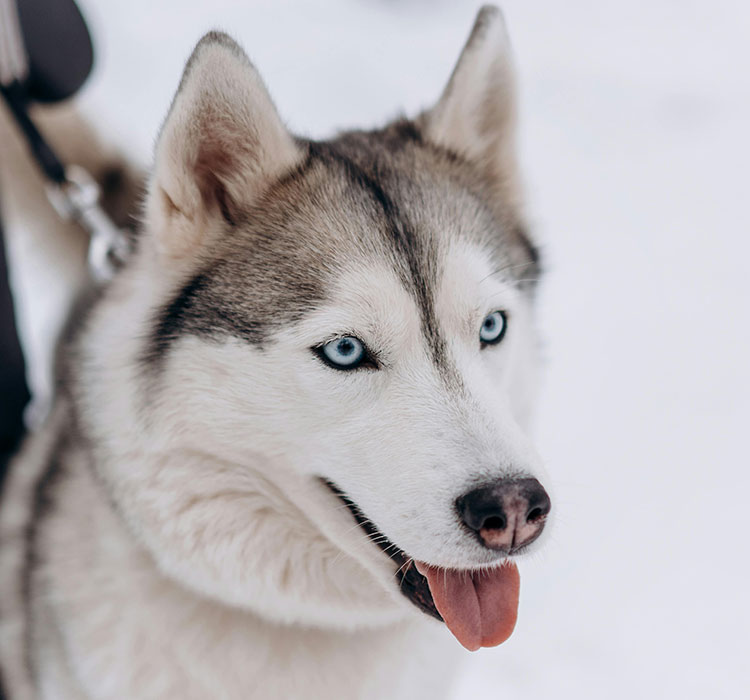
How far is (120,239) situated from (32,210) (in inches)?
22.8

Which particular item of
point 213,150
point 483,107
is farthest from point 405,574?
point 483,107

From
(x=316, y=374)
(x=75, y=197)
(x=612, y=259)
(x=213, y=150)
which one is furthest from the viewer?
(x=612, y=259)

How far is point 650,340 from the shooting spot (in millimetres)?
3564

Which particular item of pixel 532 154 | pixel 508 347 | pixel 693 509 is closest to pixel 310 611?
pixel 508 347

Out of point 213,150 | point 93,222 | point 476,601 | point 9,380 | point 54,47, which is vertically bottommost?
point 476,601

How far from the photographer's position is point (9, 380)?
223cm

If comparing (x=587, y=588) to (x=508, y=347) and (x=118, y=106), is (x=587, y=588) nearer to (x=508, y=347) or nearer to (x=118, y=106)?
(x=508, y=347)

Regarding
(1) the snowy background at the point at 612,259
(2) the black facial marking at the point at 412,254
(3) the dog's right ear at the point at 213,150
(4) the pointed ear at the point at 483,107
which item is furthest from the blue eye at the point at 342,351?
(4) the pointed ear at the point at 483,107

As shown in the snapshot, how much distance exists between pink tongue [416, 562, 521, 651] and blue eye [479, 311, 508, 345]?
1.45ft

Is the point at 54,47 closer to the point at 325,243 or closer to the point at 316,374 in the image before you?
the point at 325,243

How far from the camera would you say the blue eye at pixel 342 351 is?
1.37 m

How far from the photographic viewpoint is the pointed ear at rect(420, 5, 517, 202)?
1.61 meters

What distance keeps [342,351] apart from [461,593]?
508 millimetres

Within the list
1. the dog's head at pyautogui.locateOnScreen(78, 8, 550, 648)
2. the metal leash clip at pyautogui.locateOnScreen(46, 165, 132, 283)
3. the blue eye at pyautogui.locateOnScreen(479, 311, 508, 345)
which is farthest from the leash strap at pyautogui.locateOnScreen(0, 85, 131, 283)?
the blue eye at pyautogui.locateOnScreen(479, 311, 508, 345)
